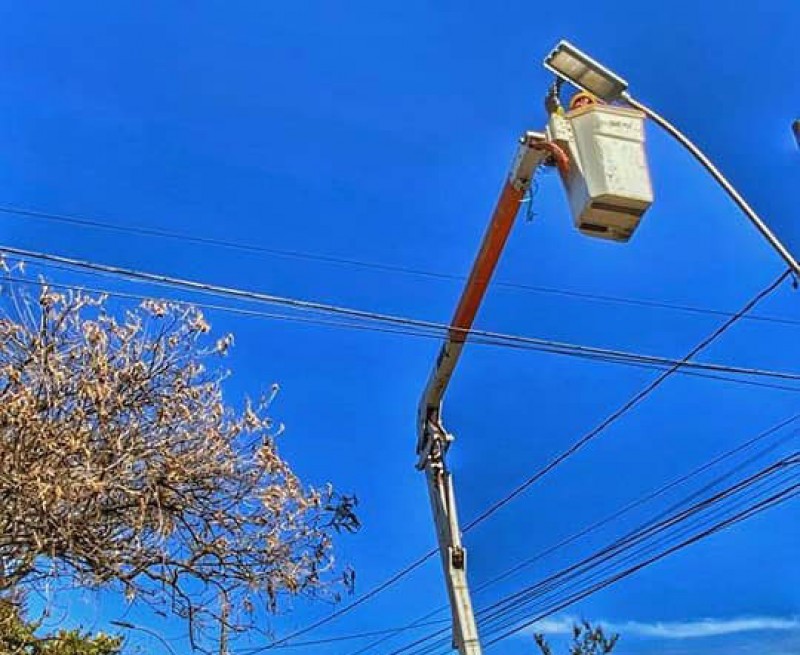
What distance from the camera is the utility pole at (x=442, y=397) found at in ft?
25.1

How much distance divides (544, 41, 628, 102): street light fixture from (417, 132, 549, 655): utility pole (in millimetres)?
1135

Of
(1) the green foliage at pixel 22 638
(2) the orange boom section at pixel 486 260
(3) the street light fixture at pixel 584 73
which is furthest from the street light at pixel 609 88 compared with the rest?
A: (1) the green foliage at pixel 22 638

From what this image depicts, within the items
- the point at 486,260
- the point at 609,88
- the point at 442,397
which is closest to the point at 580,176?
the point at 609,88

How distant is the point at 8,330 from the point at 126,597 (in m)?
2.27

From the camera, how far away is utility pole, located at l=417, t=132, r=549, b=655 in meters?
7.66

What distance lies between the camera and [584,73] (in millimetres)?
5566

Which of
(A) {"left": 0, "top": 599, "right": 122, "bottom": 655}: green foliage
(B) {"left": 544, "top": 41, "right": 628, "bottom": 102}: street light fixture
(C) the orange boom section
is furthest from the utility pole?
(A) {"left": 0, "top": 599, "right": 122, "bottom": 655}: green foliage

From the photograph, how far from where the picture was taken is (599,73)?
552 cm

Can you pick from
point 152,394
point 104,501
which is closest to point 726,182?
point 152,394

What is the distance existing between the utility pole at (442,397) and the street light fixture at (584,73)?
1135mm

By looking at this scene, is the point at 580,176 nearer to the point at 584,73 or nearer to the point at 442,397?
the point at 584,73

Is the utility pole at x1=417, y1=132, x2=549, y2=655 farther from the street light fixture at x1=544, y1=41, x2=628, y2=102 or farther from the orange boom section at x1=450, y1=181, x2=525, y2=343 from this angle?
the street light fixture at x1=544, y1=41, x2=628, y2=102

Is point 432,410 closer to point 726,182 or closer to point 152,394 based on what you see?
point 152,394

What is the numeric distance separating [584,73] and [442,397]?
476 cm
